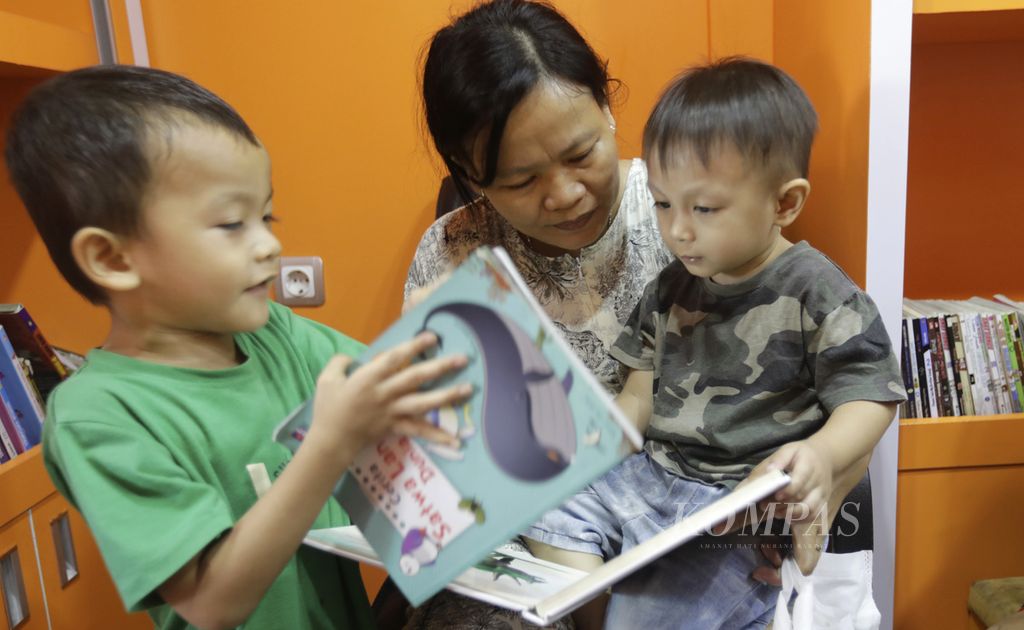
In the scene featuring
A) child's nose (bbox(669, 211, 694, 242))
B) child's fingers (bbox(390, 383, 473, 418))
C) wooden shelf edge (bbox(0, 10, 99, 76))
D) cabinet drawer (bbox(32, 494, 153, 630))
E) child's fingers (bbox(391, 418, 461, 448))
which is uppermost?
wooden shelf edge (bbox(0, 10, 99, 76))

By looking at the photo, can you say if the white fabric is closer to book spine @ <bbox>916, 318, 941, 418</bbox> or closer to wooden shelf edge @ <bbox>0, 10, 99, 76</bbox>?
book spine @ <bbox>916, 318, 941, 418</bbox>

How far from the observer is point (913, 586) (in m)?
1.40

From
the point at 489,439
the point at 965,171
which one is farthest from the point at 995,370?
the point at 489,439

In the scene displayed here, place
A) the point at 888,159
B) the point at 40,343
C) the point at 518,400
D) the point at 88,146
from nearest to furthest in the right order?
the point at 518,400, the point at 88,146, the point at 888,159, the point at 40,343

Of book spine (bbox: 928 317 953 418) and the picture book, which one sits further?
book spine (bbox: 928 317 953 418)

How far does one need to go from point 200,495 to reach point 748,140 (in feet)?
2.48

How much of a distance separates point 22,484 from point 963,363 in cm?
170

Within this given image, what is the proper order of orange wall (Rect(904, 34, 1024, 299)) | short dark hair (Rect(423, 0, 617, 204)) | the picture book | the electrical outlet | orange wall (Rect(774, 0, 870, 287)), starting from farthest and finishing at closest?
1. the electrical outlet
2. orange wall (Rect(904, 34, 1024, 299))
3. orange wall (Rect(774, 0, 870, 287))
4. short dark hair (Rect(423, 0, 617, 204))
5. the picture book

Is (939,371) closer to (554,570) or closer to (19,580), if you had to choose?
(554,570)

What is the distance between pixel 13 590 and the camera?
4.11ft

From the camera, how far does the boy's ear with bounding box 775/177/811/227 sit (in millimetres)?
972

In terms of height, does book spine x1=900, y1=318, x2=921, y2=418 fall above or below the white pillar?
below

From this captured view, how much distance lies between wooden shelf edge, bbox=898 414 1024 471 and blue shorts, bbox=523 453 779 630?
0.52 metres

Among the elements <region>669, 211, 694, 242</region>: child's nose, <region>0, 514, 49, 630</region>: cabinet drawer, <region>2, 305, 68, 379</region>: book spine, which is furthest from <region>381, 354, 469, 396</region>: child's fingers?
<region>2, 305, 68, 379</region>: book spine
